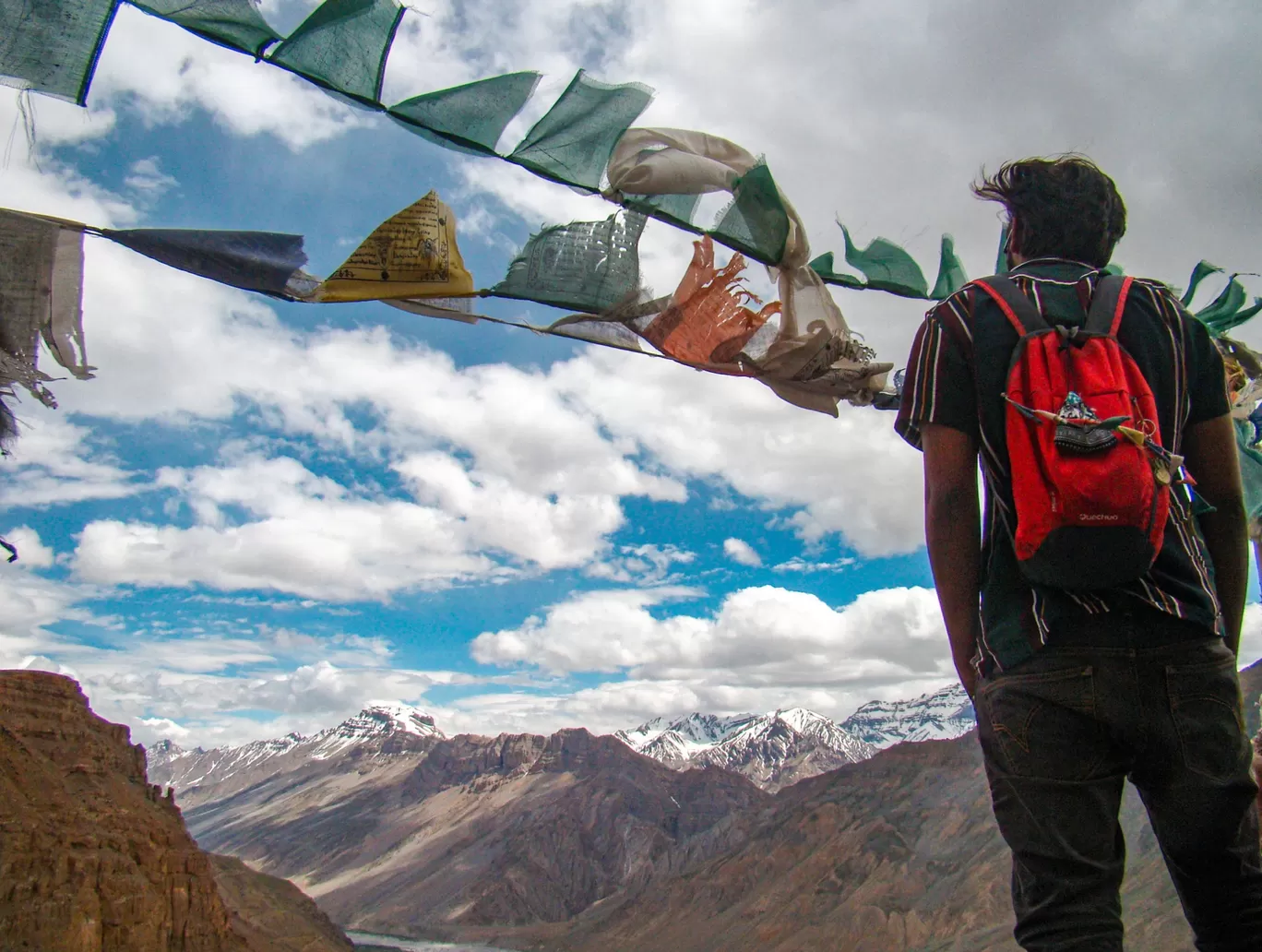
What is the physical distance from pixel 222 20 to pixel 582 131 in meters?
1.02

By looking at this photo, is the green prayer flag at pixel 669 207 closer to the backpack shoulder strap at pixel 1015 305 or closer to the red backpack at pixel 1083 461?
the backpack shoulder strap at pixel 1015 305

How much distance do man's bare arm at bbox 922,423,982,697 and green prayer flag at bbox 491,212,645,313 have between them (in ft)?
5.62

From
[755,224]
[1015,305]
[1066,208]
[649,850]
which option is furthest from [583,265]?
[649,850]

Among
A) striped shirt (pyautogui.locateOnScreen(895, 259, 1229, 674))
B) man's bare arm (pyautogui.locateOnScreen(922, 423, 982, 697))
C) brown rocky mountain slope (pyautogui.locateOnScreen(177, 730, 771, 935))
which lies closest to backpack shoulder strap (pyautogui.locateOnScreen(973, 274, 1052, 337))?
striped shirt (pyautogui.locateOnScreen(895, 259, 1229, 674))

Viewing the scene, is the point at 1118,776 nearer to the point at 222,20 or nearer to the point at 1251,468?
the point at 222,20

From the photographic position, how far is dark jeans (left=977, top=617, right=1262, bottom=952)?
1.17 m

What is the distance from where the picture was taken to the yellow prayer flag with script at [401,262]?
8.61ft

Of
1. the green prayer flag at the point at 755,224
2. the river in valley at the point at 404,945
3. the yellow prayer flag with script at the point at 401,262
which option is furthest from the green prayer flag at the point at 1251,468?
the river in valley at the point at 404,945

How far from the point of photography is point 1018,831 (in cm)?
122

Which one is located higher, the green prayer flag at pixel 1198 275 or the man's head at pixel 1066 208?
the green prayer flag at pixel 1198 275

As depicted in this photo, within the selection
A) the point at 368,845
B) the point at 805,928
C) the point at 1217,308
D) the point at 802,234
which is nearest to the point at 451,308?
the point at 802,234

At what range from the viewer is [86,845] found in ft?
117

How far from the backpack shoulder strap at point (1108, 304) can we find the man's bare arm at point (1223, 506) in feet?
0.87

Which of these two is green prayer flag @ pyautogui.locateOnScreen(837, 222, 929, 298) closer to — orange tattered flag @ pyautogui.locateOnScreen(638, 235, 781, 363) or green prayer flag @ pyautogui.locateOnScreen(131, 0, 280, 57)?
orange tattered flag @ pyautogui.locateOnScreen(638, 235, 781, 363)
